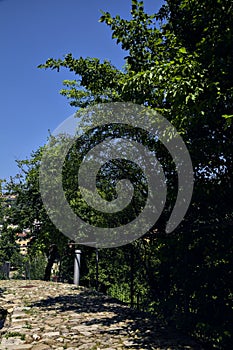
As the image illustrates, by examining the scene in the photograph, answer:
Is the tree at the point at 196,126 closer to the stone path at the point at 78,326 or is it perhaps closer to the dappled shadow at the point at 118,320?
the dappled shadow at the point at 118,320

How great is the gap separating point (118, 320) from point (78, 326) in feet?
3.37

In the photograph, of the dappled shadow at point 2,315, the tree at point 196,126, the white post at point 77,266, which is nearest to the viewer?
the tree at point 196,126

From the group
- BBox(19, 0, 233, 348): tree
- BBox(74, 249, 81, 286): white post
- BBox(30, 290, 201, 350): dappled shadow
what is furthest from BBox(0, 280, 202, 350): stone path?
BBox(74, 249, 81, 286): white post

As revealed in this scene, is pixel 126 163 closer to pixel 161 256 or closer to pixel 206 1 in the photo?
pixel 161 256

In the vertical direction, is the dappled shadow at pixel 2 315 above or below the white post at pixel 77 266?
below

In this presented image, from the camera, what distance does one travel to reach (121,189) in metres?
8.42

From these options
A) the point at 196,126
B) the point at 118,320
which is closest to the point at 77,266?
the point at 118,320

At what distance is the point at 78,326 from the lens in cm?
732

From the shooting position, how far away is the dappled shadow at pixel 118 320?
19.7ft

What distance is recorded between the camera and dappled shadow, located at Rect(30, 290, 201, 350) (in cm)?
600

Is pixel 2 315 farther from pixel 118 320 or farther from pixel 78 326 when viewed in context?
pixel 118 320

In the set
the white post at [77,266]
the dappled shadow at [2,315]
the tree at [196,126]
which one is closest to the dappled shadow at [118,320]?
the tree at [196,126]

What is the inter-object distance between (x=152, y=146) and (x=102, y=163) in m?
1.90

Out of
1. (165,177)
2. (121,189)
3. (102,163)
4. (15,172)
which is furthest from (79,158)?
(15,172)
